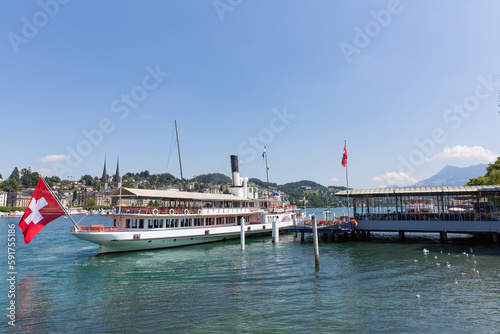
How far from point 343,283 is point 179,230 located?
2160 cm

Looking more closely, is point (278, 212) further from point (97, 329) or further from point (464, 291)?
point (97, 329)

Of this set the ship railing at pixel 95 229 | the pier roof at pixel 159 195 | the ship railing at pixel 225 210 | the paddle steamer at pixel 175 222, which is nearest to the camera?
the ship railing at pixel 95 229

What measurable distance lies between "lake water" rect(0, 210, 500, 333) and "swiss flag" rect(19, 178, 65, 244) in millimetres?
3664

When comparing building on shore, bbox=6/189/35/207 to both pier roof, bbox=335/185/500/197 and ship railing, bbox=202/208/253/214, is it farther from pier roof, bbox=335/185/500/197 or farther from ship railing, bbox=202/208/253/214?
pier roof, bbox=335/185/500/197

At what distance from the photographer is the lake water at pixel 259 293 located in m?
13.2

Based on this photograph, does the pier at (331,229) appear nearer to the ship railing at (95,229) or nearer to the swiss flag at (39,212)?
the ship railing at (95,229)

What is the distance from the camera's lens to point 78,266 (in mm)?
26125

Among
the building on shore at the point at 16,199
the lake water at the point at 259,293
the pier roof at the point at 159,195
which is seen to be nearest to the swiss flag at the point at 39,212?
the lake water at the point at 259,293

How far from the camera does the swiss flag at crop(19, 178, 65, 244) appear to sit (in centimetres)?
2278

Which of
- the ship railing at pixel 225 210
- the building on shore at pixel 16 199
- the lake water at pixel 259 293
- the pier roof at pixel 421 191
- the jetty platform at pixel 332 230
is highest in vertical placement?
the building on shore at pixel 16 199

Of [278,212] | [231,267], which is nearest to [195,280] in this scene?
[231,267]

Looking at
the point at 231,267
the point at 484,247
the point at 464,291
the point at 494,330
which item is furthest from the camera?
the point at 484,247

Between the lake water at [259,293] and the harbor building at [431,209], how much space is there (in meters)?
5.29

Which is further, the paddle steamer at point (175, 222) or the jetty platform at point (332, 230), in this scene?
the jetty platform at point (332, 230)
